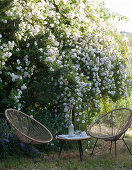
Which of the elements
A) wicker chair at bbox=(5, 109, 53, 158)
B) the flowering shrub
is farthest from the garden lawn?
the flowering shrub

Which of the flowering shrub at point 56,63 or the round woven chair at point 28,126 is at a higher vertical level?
Answer: the flowering shrub at point 56,63

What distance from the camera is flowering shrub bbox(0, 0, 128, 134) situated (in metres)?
5.14

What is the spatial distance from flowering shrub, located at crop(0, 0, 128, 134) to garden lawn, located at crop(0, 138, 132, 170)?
2.63 ft

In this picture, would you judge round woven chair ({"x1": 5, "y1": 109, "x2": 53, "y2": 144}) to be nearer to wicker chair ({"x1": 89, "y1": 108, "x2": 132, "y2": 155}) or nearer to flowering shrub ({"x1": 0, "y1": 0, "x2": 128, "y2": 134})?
flowering shrub ({"x1": 0, "y1": 0, "x2": 128, "y2": 134})

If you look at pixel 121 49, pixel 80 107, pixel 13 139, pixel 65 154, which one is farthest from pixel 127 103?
pixel 13 139

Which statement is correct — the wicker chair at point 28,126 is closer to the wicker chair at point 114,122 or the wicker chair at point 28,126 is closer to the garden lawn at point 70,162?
the garden lawn at point 70,162

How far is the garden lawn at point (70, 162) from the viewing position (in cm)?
404

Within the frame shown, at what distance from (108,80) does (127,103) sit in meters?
3.05

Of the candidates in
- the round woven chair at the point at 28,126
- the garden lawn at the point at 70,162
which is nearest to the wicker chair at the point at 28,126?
the round woven chair at the point at 28,126

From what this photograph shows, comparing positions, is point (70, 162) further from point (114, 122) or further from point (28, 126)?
point (114, 122)

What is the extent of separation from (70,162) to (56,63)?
174cm

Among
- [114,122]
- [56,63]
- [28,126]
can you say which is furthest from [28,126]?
[114,122]

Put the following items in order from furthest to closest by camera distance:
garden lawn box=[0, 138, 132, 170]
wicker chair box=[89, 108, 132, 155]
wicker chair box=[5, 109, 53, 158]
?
wicker chair box=[89, 108, 132, 155] < wicker chair box=[5, 109, 53, 158] < garden lawn box=[0, 138, 132, 170]

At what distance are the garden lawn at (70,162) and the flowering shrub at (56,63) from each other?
2.63 feet
